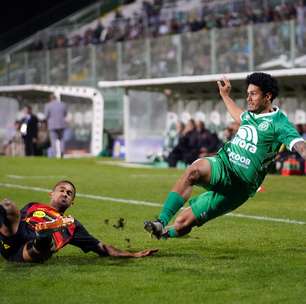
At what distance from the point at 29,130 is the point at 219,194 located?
83.4 ft

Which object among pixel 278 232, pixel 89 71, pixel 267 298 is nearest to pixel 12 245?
pixel 267 298

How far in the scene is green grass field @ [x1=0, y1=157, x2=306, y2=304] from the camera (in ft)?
22.1

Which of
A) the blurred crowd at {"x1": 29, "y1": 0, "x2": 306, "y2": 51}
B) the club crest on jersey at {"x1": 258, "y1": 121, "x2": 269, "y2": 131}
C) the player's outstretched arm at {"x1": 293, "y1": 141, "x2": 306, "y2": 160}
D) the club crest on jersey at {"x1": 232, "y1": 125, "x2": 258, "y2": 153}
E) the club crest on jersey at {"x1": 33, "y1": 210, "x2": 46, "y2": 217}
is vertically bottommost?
the club crest on jersey at {"x1": 33, "y1": 210, "x2": 46, "y2": 217}

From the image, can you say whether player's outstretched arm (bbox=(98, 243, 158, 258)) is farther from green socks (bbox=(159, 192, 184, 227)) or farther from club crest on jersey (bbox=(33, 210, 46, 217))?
club crest on jersey (bbox=(33, 210, 46, 217))

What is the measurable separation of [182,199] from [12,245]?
62.6 inches

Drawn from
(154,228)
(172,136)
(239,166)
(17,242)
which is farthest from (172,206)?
(172,136)

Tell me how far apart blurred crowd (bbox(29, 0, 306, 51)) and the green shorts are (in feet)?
75.6

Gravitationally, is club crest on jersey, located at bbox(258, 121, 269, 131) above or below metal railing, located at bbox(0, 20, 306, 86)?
below

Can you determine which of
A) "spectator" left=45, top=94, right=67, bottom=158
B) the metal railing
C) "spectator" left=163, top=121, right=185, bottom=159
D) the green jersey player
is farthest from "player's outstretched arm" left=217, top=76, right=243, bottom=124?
"spectator" left=45, top=94, right=67, bottom=158

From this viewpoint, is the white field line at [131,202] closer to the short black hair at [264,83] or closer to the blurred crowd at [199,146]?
the short black hair at [264,83]

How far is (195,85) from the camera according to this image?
27.5 meters

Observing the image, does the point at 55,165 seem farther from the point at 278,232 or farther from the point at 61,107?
the point at 278,232

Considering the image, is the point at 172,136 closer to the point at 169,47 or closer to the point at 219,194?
the point at 169,47

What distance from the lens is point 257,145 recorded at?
333 inches
